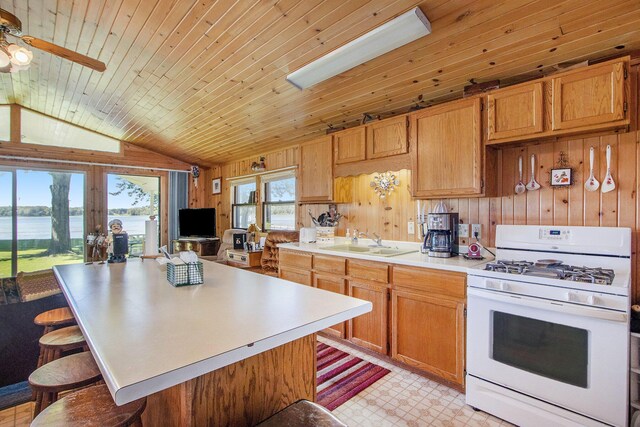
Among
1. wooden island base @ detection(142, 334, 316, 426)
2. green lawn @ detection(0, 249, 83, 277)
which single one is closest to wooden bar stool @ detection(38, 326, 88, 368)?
wooden island base @ detection(142, 334, 316, 426)

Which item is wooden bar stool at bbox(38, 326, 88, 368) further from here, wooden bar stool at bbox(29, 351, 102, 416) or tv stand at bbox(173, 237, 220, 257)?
tv stand at bbox(173, 237, 220, 257)

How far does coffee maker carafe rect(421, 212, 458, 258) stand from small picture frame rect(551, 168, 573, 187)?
0.72 meters

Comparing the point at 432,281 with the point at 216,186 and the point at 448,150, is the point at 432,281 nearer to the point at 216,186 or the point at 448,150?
the point at 448,150

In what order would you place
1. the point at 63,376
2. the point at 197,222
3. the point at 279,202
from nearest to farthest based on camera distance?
the point at 63,376, the point at 279,202, the point at 197,222

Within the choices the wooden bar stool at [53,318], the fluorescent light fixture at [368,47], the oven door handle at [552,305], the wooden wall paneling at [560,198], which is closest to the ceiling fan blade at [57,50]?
the fluorescent light fixture at [368,47]

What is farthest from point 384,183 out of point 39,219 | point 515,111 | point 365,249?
point 39,219

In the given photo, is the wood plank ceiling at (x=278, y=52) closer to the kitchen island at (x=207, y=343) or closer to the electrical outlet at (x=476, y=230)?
the electrical outlet at (x=476, y=230)

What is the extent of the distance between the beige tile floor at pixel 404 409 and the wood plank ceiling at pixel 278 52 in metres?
2.35

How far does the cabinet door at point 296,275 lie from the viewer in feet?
11.2

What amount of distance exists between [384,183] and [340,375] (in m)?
1.87

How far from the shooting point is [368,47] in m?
2.18

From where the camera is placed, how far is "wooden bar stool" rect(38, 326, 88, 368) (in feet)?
5.59

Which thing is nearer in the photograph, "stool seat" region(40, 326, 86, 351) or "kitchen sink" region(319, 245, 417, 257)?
"stool seat" region(40, 326, 86, 351)

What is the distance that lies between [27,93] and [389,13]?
5.15m
